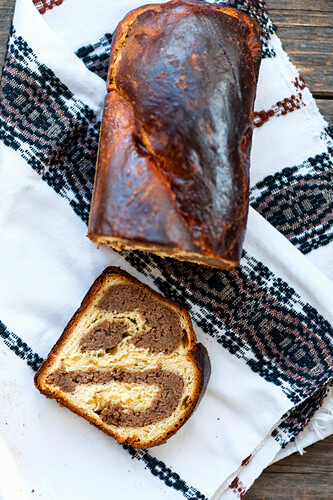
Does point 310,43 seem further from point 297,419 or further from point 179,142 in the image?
point 297,419

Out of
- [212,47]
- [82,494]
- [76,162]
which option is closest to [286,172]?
[212,47]

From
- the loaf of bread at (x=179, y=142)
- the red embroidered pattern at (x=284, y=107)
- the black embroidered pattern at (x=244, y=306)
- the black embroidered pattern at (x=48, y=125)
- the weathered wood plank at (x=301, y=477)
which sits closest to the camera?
the loaf of bread at (x=179, y=142)

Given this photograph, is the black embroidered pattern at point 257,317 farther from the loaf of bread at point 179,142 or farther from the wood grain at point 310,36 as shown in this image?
the wood grain at point 310,36

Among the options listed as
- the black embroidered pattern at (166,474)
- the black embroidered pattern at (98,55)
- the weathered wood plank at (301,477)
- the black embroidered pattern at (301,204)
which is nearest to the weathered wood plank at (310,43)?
the black embroidered pattern at (301,204)

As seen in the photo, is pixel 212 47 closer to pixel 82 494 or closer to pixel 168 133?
pixel 168 133

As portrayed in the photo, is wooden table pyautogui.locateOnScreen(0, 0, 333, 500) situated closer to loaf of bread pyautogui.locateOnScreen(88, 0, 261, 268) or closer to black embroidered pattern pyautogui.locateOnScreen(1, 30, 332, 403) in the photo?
black embroidered pattern pyautogui.locateOnScreen(1, 30, 332, 403)

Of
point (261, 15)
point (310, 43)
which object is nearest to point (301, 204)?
point (310, 43)
